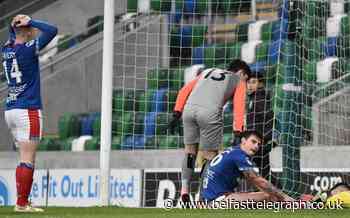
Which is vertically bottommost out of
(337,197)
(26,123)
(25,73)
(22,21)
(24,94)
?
(337,197)

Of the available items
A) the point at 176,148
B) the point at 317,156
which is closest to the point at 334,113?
the point at 317,156

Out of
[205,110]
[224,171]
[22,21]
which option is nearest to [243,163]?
[224,171]

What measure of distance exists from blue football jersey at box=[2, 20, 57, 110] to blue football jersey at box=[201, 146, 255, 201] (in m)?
1.94

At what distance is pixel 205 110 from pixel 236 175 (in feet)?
2.87

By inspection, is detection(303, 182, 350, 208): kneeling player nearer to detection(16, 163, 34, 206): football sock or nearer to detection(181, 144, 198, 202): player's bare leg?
detection(181, 144, 198, 202): player's bare leg

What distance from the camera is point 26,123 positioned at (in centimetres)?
1000

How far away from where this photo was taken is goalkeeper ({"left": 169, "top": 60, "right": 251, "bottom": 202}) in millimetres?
11688

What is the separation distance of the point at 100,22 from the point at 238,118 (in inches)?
336

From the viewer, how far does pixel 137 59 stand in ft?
54.5

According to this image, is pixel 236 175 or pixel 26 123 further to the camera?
pixel 236 175

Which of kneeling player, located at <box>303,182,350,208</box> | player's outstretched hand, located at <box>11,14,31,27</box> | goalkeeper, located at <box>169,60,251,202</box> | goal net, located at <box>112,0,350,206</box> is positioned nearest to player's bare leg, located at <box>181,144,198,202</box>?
goalkeeper, located at <box>169,60,251,202</box>

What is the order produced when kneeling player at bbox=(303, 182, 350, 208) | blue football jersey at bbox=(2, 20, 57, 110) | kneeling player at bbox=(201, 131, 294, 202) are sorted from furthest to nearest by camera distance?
kneeling player at bbox=(303, 182, 350, 208) < kneeling player at bbox=(201, 131, 294, 202) < blue football jersey at bbox=(2, 20, 57, 110)

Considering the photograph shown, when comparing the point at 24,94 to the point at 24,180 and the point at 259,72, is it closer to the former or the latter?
the point at 24,180

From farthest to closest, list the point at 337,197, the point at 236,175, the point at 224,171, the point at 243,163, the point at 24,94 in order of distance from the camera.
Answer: the point at 337,197 → the point at 236,175 → the point at 224,171 → the point at 243,163 → the point at 24,94
